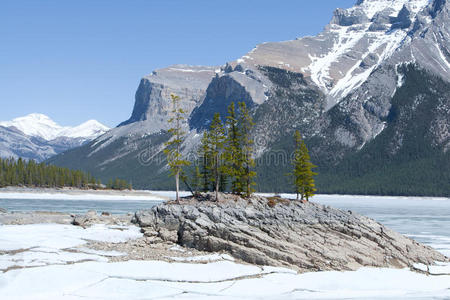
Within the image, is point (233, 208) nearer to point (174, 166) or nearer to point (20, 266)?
point (174, 166)

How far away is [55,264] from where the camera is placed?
2986 centimetres

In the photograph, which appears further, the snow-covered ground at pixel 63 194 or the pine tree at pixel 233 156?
the snow-covered ground at pixel 63 194

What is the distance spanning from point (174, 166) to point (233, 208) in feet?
39.5

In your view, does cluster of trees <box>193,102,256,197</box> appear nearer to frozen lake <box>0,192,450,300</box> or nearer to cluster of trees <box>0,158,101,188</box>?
frozen lake <box>0,192,450,300</box>

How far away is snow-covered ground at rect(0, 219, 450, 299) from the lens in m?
26.6

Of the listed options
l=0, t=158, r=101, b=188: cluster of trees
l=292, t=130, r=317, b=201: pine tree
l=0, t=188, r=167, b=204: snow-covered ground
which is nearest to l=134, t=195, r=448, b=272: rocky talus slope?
l=292, t=130, r=317, b=201: pine tree

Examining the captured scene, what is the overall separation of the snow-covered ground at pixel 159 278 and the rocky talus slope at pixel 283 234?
200 centimetres

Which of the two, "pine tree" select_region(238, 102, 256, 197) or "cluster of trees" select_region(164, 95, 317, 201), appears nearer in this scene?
"cluster of trees" select_region(164, 95, 317, 201)

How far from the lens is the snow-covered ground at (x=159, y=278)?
26578mm

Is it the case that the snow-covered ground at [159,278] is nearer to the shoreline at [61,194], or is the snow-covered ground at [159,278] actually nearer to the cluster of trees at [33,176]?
the shoreline at [61,194]

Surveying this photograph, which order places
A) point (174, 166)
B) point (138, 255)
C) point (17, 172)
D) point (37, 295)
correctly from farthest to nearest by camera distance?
point (17, 172)
point (174, 166)
point (138, 255)
point (37, 295)

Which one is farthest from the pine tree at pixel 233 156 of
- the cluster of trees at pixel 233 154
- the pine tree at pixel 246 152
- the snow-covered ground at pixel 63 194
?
the snow-covered ground at pixel 63 194

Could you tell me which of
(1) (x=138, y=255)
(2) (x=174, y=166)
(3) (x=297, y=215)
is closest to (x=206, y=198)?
(2) (x=174, y=166)

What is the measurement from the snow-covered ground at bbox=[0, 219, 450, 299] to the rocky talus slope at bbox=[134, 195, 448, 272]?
6.57 feet
